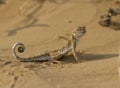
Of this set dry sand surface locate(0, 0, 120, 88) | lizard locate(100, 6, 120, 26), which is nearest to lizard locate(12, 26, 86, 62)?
dry sand surface locate(0, 0, 120, 88)

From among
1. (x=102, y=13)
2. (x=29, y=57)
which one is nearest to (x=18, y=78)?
(x=29, y=57)

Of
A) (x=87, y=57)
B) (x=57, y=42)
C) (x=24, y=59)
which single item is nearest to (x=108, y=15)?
(x=57, y=42)

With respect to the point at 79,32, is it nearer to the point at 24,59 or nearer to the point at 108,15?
the point at 24,59

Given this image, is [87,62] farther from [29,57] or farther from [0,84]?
[0,84]

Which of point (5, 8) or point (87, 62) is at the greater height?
point (5, 8)

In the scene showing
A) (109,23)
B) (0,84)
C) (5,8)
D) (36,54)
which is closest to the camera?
(0,84)

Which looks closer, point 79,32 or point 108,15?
point 79,32

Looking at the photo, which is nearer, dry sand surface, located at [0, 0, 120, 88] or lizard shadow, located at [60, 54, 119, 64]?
dry sand surface, located at [0, 0, 120, 88]

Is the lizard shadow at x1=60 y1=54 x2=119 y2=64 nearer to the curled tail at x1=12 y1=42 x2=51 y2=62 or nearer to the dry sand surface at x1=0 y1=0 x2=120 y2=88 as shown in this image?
the dry sand surface at x1=0 y1=0 x2=120 y2=88

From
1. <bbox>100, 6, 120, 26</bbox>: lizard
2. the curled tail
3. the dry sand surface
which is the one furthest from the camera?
<bbox>100, 6, 120, 26</bbox>: lizard
